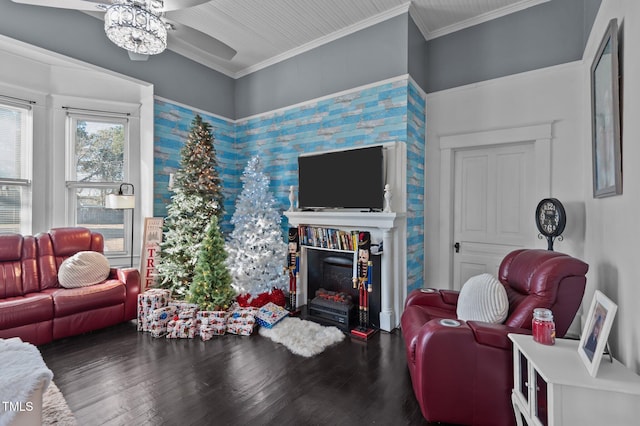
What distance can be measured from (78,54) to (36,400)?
12.6 ft

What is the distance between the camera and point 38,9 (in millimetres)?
3359

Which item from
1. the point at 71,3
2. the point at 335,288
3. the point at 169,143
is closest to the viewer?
the point at 71,3

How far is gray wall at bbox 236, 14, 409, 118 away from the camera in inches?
143

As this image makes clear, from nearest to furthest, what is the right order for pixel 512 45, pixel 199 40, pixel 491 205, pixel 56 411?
pixel 56 411
pixel 199 40
pixel 512 45
pixel 491 205

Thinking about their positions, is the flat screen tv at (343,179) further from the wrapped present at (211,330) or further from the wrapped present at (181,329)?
the wrapped present at (181,329)

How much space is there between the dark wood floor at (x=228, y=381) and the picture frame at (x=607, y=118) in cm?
192

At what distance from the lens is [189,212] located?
416 cm

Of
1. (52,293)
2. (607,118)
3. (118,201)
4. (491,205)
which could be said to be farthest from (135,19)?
(491,205)

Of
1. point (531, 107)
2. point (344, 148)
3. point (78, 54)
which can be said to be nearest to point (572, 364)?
point (531, 107)

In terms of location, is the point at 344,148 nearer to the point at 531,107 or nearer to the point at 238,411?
the point at 531,107

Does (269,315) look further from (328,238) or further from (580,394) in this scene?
(580,394)

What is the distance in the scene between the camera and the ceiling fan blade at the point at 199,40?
251cm

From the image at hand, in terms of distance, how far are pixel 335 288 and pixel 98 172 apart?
3583 mm

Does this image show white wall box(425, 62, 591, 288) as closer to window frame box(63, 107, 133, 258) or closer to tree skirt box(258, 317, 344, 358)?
tree skirt box(258, 317, 344, 358)
